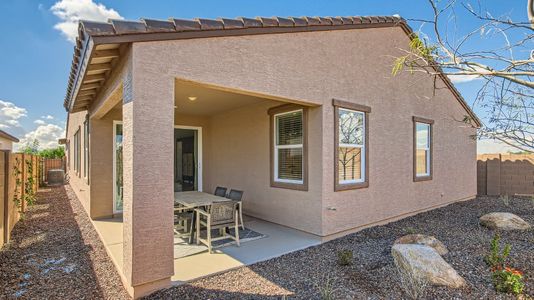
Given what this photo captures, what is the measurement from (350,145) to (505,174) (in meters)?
11.5

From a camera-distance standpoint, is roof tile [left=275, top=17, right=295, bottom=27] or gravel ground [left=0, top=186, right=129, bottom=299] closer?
gravel ground [left=0, top=186, right=129, bottom=299]

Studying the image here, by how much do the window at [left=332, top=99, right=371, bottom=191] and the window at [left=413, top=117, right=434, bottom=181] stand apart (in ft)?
8.41

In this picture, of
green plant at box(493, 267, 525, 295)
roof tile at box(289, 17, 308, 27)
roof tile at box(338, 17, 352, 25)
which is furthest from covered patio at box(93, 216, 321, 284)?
roof tile at box(338, 17, 352, 25)

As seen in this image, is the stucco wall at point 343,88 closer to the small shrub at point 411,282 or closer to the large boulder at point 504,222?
the large boulder at point 504,222

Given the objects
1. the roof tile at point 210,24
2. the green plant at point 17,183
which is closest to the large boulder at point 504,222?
the roof tile at point 210,24

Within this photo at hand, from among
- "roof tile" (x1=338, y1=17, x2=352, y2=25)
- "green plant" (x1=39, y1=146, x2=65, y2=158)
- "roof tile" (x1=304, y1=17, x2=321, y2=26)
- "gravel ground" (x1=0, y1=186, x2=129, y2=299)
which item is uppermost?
"roof tile" (x1=338, y1=17, x2=352, y2=25)

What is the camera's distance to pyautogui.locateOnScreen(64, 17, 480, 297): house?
12.1 feet

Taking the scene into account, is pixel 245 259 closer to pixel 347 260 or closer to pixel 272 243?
pixel 272 243

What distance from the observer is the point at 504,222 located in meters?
6.64

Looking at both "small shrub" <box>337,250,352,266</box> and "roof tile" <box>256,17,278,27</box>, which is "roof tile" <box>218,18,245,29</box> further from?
"small shrub" <box>337,250,352,266</box>

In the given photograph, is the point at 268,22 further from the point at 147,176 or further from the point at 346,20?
the point at 147,176

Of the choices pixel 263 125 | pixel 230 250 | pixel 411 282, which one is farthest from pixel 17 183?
pixel 411 282

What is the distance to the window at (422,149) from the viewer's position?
857cm

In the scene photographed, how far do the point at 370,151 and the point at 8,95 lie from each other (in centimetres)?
1801
